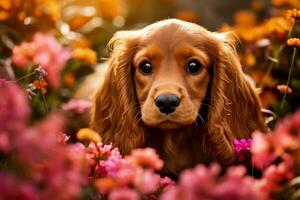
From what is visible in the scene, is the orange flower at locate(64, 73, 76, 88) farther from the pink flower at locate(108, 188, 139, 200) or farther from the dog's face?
the pink flower at locate(108, 188, 139, 200)

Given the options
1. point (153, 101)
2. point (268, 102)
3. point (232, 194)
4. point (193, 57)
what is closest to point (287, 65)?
point (268, 102)

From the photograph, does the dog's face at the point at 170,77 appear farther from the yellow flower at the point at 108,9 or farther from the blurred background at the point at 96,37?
the yellow flower at the point at 108,9

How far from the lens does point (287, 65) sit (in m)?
3.71

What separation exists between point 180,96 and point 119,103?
1.85 feet

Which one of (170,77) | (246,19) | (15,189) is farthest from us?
(246,19)

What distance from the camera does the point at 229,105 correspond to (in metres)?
3.11

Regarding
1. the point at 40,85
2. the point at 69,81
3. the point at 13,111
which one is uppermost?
the point at 13,111

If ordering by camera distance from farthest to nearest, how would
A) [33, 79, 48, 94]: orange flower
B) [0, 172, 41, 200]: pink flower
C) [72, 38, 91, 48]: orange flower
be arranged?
[72, 38, 91, 48]: orange flower
[33, 79, 48, 94]: orange flower
[0, 172, 41, 200]: pink flower

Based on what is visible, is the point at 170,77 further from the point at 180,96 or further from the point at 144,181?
the point at 144,181

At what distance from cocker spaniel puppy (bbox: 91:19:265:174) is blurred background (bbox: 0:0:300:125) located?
24 centimetres

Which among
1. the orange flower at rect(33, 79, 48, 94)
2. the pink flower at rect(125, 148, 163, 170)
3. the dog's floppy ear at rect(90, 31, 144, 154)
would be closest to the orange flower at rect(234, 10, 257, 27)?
the dog's floppy ear at rect(90, 31, 144, 154)

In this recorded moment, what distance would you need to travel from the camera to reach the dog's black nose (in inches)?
104

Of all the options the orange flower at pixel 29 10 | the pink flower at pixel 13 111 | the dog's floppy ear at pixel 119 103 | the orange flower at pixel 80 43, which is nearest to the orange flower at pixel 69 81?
the orange flower at pixel 80 43

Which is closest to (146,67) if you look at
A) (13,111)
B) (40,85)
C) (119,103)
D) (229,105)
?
(119,103)
